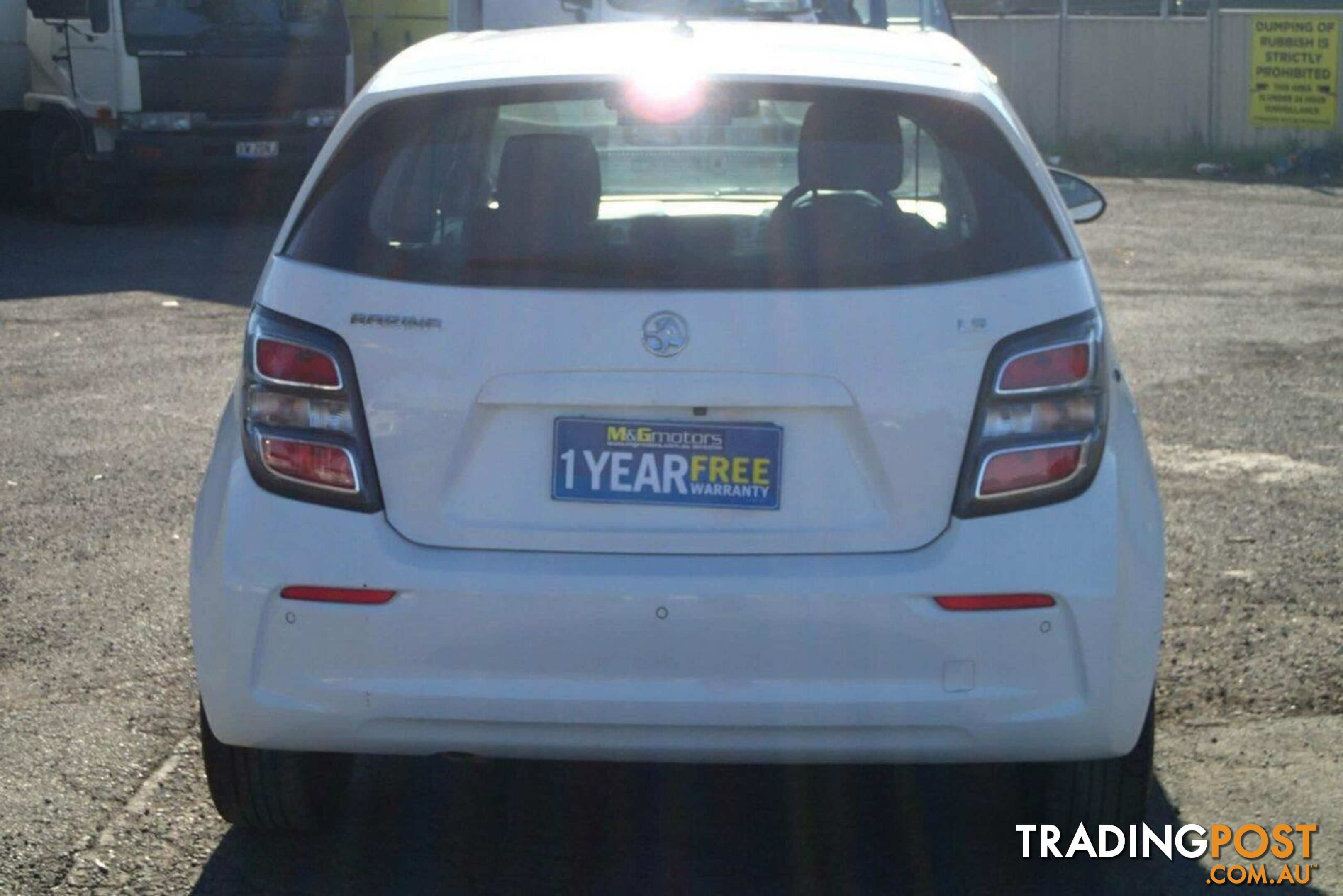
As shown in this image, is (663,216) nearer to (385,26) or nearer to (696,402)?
(696,402)

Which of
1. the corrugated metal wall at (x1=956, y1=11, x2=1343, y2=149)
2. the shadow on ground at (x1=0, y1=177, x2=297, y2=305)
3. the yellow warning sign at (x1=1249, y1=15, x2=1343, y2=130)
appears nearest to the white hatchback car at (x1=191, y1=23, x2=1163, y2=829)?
the shadow on ground at (x1=0, y1=177, x2=297, y2=305)

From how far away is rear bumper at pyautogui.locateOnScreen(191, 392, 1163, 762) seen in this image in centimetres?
336

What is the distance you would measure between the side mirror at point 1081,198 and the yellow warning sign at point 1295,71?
18401mm

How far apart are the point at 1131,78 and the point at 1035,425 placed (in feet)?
74.8

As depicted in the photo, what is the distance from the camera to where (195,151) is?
54.0 feet

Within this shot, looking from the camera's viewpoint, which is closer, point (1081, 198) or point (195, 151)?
point (1081, 198)

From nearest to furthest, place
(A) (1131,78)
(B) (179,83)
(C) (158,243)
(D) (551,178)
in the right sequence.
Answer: (D) (551,178), (C) (158,243), (B) (179,83), (A) (1131,78)

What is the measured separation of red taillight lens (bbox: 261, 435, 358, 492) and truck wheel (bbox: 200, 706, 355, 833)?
1.90 ft

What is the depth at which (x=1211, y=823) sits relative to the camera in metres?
4.16

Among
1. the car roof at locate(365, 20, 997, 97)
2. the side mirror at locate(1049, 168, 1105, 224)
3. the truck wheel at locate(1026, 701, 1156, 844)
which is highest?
the car roof at locate(365, 20, 997, 97)

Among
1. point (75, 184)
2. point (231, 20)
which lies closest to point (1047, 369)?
point (231, 20)

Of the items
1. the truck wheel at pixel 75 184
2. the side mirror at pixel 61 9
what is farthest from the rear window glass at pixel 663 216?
the truck wheel at pixel 75 184

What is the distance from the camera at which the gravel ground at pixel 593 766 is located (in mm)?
3928

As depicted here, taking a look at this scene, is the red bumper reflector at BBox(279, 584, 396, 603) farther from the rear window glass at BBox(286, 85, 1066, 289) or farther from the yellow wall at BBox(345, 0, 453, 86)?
the yellow wall at BBox(345, 0, 453, 86)
